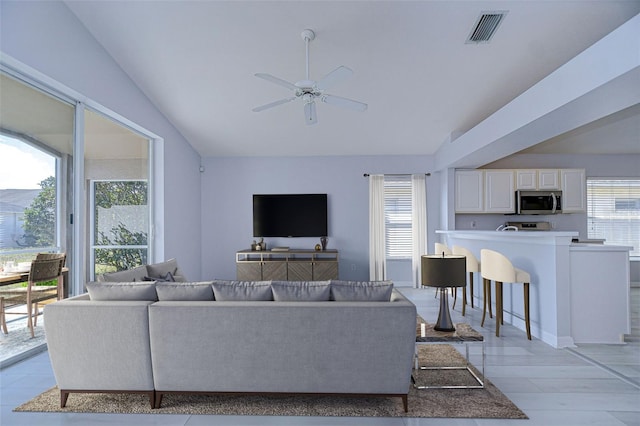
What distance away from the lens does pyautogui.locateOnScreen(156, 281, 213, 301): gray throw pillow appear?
8.56 ft

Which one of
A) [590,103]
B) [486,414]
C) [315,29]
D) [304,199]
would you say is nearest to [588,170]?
[590,103]

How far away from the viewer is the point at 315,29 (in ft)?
13.3

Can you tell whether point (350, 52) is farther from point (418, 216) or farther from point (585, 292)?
point (418, 216)

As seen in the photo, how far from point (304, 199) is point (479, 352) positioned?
14.8ft

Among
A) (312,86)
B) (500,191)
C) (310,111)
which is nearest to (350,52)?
(310,111)

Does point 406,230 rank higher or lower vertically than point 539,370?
higher

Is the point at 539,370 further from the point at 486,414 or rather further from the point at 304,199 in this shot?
the point at 304,199

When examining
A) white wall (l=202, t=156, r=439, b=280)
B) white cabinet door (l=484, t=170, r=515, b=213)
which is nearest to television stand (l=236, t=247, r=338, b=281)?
white wall (l=202, t=156, r=439, b=280)

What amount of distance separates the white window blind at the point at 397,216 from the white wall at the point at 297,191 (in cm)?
28

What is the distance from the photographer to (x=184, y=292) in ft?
8.59

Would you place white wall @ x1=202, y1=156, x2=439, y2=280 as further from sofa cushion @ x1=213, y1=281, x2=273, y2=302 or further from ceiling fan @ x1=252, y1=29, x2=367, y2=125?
sofa cushion @ x1=213, y1=281, x2=273, y2=302

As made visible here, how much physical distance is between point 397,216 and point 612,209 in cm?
413

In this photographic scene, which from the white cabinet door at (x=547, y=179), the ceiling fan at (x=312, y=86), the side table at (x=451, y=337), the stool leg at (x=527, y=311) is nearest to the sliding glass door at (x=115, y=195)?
the ceiling fan at (x=312, y=86)


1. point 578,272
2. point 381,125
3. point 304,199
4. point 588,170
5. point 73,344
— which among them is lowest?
point 73,344
